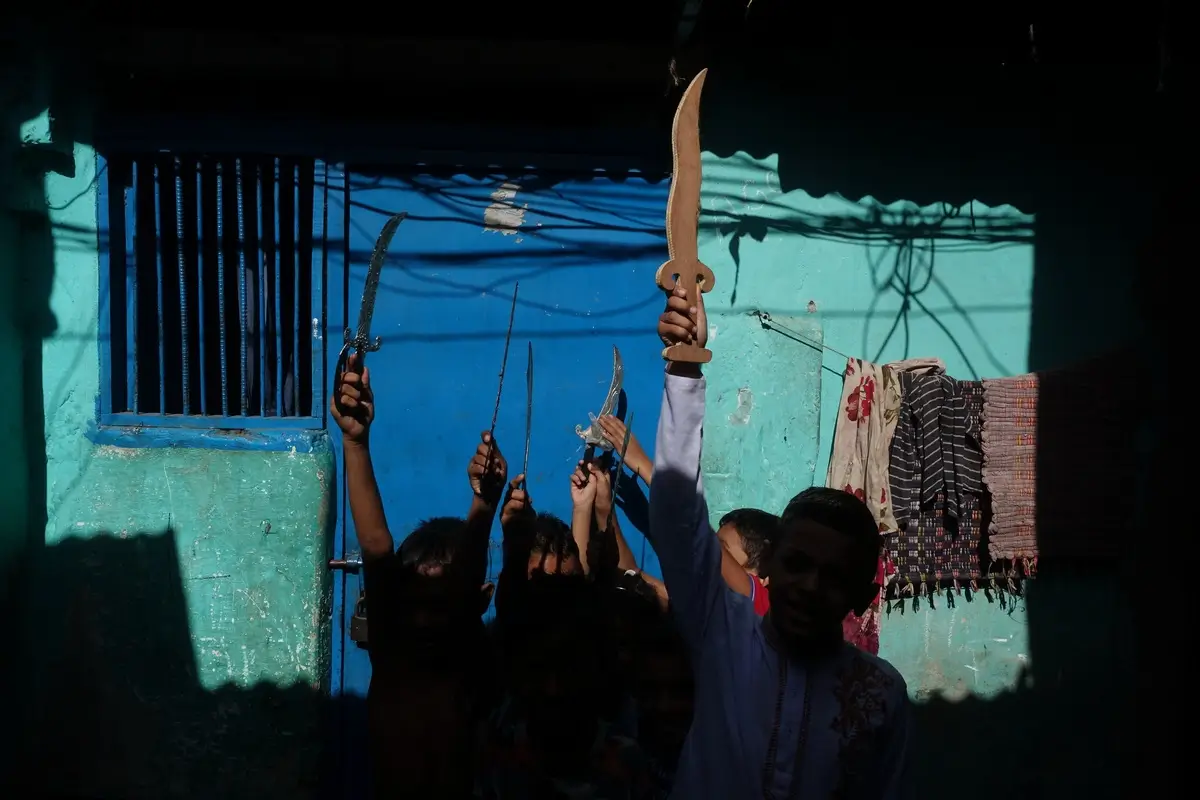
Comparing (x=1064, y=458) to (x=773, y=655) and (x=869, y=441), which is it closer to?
(x=869, y=441)

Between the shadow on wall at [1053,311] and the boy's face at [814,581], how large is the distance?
233cm

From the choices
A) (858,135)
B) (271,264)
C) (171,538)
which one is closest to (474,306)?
(271,264)

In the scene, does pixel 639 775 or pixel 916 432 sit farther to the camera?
pixel 916 432

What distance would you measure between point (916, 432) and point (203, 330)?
3008mm

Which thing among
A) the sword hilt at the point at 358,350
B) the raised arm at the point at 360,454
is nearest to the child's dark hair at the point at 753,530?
the raised arm at the point at 360,454

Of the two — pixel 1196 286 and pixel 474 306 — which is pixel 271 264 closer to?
pixel 474 306

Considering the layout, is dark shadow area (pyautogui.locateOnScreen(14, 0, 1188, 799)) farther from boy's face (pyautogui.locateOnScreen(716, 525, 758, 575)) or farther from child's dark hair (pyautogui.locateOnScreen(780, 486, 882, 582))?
child's dark hair (pyautogui.locateOnScreen(780, 486, 882, 582))

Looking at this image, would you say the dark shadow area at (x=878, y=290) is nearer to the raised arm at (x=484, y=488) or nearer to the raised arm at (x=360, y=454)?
the raised arm at (x=484, y=488)

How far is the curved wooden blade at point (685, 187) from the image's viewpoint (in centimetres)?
172

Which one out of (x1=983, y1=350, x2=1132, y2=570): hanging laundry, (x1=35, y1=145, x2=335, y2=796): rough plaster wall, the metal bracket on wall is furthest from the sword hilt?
(x1=983, y1=350, x2=1132, y2=570): hanging laundry

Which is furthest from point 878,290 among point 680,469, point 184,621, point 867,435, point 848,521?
point 184,621

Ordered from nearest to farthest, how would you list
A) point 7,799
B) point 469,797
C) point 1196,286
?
1. point 469,797
2. point 7,799
3. point 1196,286

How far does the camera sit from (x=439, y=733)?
2412mm

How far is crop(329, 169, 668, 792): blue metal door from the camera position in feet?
12.5
